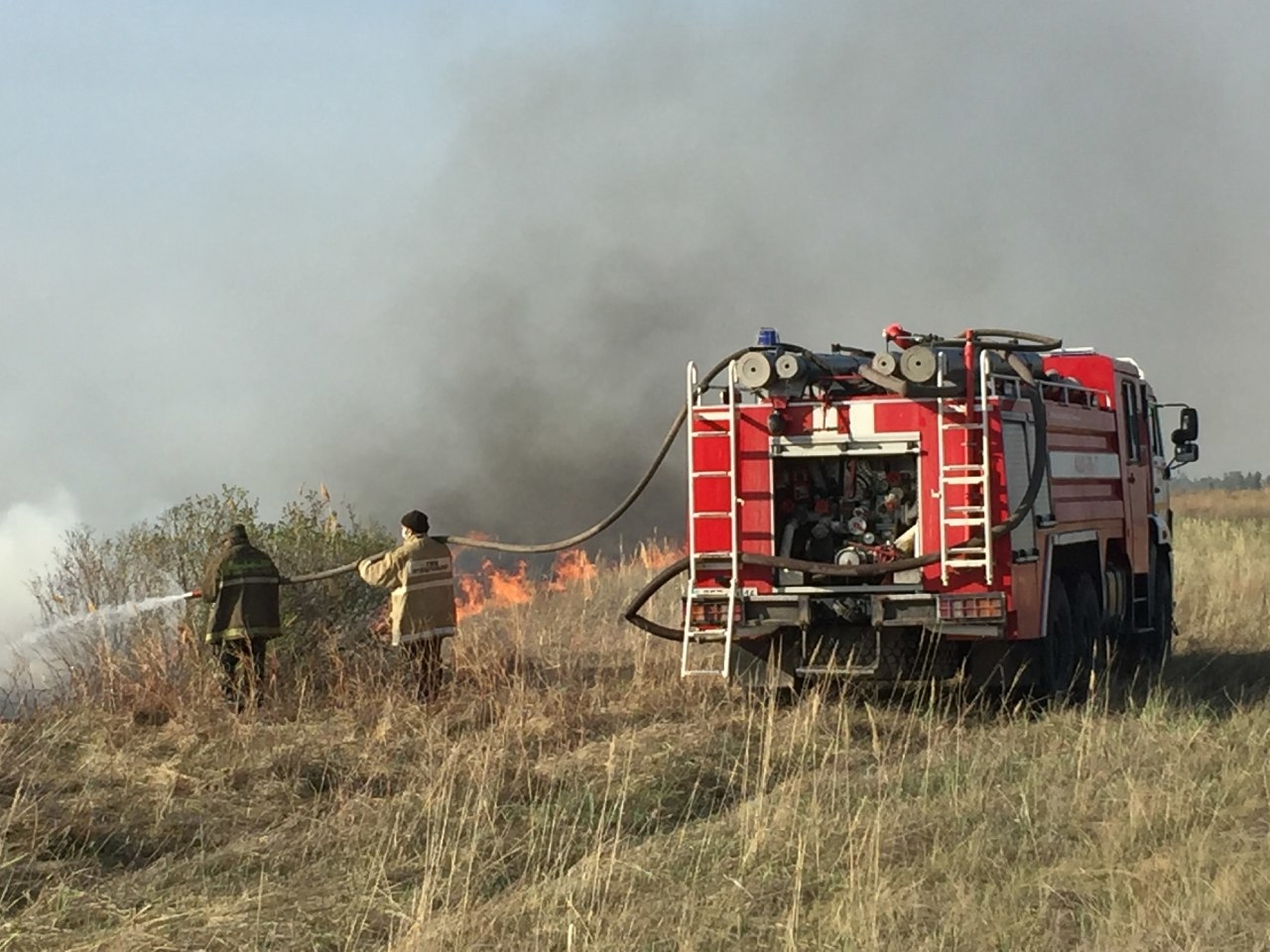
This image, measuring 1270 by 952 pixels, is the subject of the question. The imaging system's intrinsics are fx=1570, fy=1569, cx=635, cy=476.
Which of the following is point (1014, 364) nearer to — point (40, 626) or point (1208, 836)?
point (1208, 836)

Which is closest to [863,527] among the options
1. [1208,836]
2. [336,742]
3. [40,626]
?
[336,742]

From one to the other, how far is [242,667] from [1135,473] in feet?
25.7

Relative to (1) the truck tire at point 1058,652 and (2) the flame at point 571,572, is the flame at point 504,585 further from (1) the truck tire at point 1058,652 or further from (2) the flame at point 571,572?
(1) the truck tire at point 1058,652

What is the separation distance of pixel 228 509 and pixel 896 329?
5740mm

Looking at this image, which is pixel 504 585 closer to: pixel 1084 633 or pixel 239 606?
pixel 239 606

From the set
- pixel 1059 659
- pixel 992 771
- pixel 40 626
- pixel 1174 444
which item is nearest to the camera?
pixel 992 771

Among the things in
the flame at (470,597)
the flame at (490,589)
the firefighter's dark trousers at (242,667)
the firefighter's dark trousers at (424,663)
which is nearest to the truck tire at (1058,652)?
the firefighter's dark trousers at (424,663)

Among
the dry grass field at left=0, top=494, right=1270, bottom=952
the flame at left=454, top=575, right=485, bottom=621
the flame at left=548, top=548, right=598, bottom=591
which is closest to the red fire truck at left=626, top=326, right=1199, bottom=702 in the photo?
the dry grass field at left=0, top=494, right=1270, bottom=952

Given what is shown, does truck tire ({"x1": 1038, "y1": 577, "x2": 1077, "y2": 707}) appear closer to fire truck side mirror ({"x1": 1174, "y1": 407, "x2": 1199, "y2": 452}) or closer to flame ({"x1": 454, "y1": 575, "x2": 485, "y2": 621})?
fire truck side mirror ({"x1": 1174, "y1": 407, "x2": 1199, "y2": 452})

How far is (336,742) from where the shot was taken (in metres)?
9.64

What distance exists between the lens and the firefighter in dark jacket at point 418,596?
38.2 ft

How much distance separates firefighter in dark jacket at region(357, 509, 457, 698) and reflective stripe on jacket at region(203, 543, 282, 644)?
0.75 metres

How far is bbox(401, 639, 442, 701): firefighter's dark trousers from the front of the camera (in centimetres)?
1159

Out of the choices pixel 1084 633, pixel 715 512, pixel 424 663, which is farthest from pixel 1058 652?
pixel 424 663
